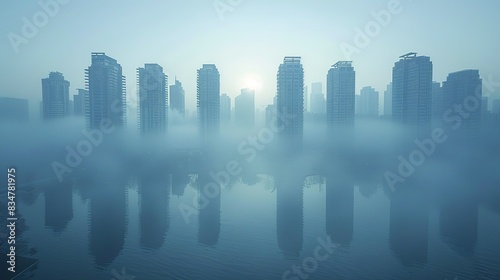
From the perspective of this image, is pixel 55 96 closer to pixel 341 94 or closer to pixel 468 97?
pixel 341 94

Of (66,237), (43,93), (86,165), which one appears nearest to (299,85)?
(86,165)

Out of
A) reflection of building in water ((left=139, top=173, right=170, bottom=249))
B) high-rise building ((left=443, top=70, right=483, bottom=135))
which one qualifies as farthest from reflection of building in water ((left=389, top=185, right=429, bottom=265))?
high-rise building ((left=443, top=70, right=483, bottom=135))

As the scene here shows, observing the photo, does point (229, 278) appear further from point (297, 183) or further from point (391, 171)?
point (391, 171)

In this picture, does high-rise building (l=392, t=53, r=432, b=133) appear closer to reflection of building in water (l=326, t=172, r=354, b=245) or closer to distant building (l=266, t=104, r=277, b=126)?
reflection of building in water (l=326, t=172, r=354, b=245)

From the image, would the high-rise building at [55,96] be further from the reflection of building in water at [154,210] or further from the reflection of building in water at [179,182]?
the reflection of building in water at [179,182]

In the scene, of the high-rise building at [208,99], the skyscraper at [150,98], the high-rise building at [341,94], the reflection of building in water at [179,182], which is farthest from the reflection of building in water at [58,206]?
the high-rise building at [341,94]

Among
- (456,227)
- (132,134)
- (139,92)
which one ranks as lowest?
(456,227)
